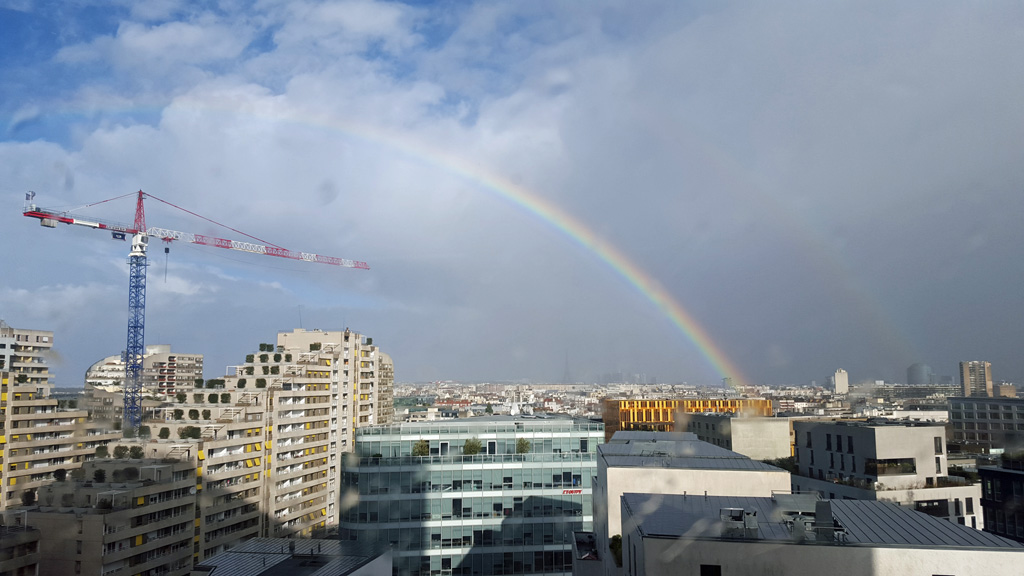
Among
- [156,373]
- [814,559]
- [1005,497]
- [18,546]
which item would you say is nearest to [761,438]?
[1005,497]

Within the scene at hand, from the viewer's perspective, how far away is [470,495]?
39.6 m

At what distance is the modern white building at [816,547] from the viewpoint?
1184 centimetres

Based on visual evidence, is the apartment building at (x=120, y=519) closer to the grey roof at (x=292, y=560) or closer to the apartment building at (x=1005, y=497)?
the grey roof at (x=292, y=560)

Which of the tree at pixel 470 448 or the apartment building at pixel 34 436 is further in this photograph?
the apartment building at pixel 34 436

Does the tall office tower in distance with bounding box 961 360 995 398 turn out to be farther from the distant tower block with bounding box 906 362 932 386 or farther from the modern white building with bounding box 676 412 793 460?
the modern white building with bounding box 676 412 793 460

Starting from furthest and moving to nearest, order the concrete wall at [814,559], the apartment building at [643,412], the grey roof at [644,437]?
the apartment building at [643,412] < the grey roof at [644,437] < the concrete wall at [814,559]

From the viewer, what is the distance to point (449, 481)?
39469 mm

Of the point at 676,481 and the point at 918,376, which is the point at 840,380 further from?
the point at 676,481

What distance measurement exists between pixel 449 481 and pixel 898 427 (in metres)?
25.0

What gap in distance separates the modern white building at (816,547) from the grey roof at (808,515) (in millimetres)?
20

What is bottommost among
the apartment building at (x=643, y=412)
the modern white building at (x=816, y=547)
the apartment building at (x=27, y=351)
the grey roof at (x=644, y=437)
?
the apartment building at (x=643, y=412)

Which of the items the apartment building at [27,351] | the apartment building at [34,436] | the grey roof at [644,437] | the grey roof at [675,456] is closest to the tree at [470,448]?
the grey roof at [644,437]

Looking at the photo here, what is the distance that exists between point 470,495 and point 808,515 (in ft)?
93.2

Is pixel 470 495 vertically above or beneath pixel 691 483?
beneath
